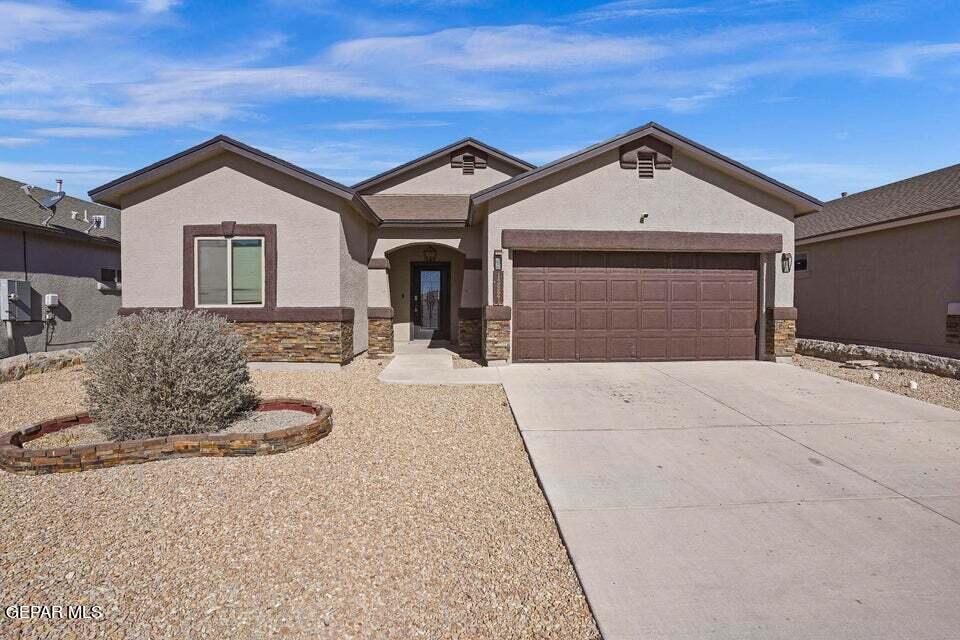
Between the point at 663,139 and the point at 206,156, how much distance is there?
31.3ft

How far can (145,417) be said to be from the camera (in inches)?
212

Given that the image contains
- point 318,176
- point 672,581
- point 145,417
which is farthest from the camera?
point 318,176

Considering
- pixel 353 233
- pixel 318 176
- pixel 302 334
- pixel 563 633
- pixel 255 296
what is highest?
pixel 318 176

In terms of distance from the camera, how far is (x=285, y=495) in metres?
4.36

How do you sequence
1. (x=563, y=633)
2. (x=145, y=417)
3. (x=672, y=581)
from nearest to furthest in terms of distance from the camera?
(x=563, y=633)
(x=672, y=581)
(x=145, y=417)

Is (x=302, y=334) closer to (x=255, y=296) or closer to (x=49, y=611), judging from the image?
(x=255, y=296)

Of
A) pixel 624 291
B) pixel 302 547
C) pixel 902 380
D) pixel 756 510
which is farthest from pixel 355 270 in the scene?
pixel 902 380

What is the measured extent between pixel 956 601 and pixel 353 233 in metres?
11.3

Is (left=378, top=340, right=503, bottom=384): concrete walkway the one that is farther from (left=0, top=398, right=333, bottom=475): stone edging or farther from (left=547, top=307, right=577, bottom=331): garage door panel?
(left=0, top=398, right=333, bottom=475): stone edging

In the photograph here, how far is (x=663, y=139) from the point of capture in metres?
10.9

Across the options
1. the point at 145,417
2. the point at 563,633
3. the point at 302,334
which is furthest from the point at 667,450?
the point at 302,334

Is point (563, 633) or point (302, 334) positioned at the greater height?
point (302, 334)

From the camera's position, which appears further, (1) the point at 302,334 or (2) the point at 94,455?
(1) the point at 302,334

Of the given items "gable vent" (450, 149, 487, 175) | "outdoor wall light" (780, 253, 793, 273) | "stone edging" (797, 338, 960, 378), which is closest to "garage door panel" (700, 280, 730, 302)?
"outdoor wall light" (780, 253, 793, 273)
